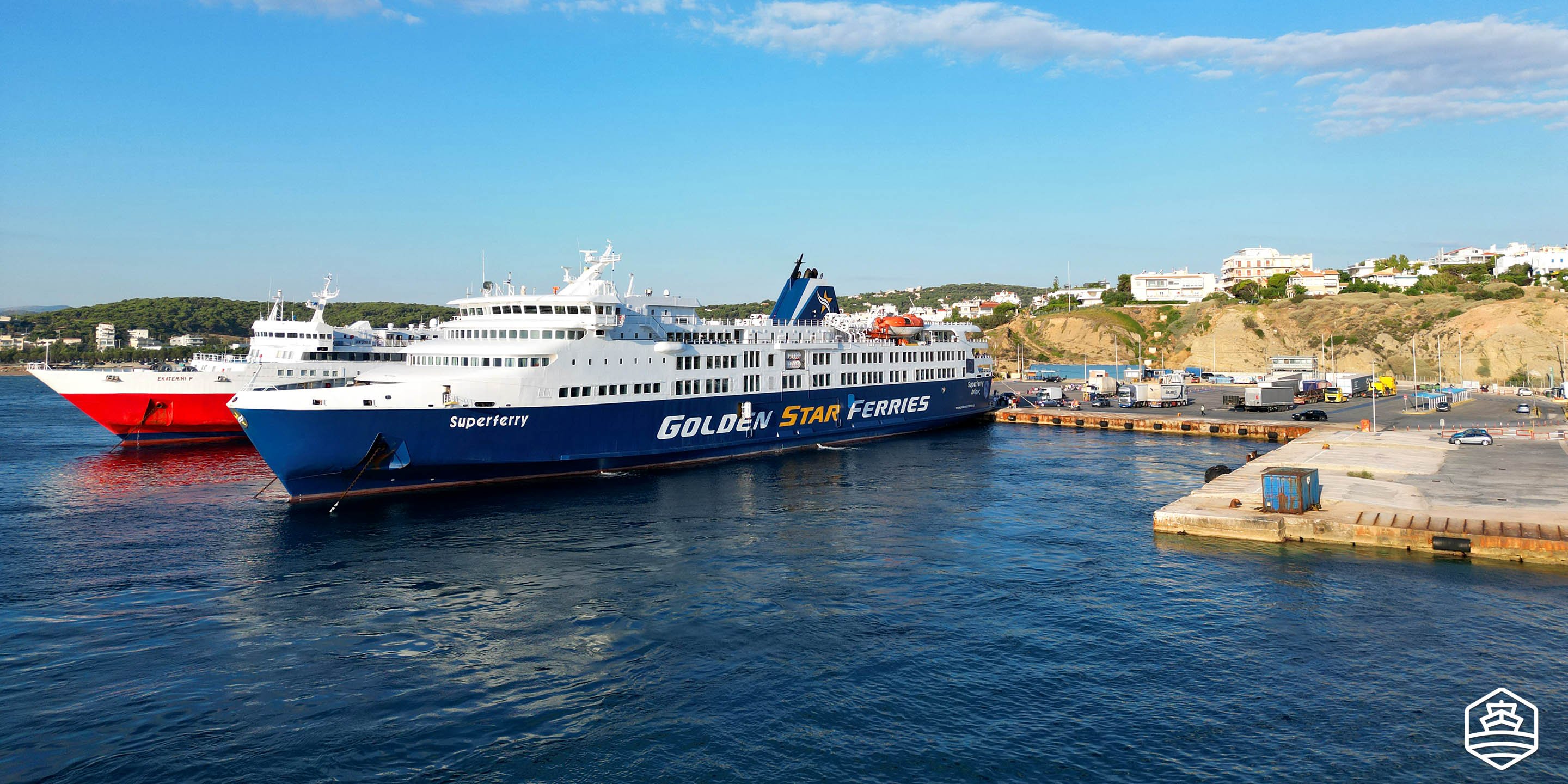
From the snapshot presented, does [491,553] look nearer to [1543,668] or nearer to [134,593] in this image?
[134,593]

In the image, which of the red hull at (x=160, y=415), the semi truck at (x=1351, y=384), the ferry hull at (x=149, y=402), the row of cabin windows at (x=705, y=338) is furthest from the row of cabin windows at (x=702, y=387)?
the semi truck at (x=1351, y=384)

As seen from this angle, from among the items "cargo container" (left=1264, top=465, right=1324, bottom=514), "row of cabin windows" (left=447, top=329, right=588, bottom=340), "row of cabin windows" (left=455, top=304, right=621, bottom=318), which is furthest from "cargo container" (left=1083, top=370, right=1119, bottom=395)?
"row of cabin windows" (left=447, top=329, right=588, bottom=340)

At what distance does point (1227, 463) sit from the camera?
1918 inches

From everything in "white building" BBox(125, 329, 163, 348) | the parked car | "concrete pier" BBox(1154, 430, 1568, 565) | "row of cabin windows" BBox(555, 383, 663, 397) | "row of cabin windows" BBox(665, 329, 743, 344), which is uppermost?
"white building" BBox(125, 329, 163, 348)

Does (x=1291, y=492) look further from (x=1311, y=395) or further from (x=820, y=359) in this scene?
(x=1311, y=395)

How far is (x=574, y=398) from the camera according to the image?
133ft

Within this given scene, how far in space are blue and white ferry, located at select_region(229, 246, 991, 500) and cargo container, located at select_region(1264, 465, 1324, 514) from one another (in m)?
27.6

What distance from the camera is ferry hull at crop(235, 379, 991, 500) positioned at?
34.5 metres

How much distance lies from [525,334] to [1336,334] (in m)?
126

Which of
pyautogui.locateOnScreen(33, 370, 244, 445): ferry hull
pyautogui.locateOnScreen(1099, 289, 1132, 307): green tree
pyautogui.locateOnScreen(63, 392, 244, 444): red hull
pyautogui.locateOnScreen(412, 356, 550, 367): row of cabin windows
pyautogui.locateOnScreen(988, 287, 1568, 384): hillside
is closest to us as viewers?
pyautogui.locateOnScreen(412, 356, 550, 367): row of cabin windows

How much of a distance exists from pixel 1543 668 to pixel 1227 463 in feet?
106

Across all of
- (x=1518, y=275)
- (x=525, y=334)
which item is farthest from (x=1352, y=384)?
(x=1518, y=275)

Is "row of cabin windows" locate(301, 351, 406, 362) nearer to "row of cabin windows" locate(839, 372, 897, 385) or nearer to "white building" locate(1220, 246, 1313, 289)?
"row of cabin windows" locate(839, 372, 897, 385)

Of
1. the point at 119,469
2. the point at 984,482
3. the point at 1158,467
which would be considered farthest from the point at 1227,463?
the point at 119,469
